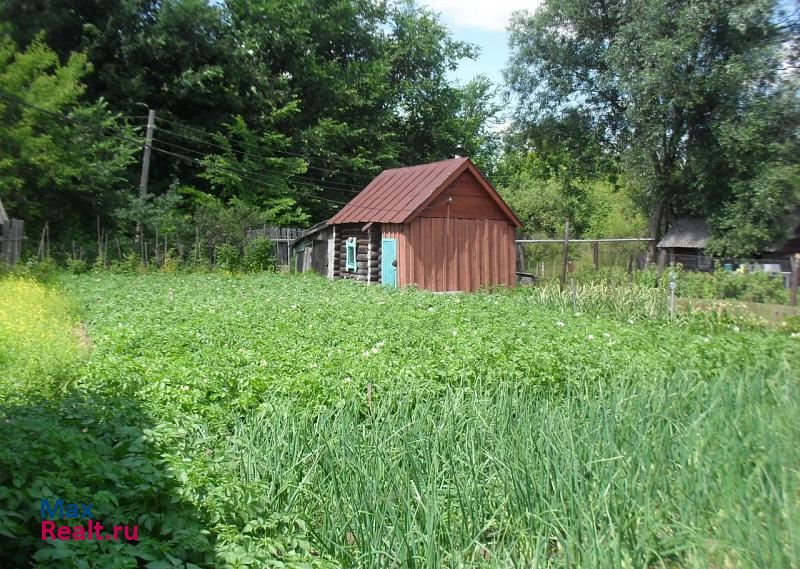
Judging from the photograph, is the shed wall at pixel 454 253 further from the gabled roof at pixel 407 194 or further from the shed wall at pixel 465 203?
the gabled roof at pixel 407 194

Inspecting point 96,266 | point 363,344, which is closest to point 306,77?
point 96,266

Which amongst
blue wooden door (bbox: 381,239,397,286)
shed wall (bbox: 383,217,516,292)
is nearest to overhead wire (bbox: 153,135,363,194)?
blue wooden door (bbox: 381,239,397,286)

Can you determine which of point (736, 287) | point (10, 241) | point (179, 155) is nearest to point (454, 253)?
point (736, 287)

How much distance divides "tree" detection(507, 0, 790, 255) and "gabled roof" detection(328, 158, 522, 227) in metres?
8.00

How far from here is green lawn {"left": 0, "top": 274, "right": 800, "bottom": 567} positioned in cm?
293

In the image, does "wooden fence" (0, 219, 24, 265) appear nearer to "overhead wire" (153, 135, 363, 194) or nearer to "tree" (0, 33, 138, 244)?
"tree" (0, 33, 138, 244)

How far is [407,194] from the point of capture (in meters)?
20.3

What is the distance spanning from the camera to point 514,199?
125ft

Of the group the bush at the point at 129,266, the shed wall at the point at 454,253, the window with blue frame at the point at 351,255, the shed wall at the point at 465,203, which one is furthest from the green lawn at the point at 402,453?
the window with blue frame at the point at 351,255

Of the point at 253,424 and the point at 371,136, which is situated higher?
the point at 371,136

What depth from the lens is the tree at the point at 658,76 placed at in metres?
21.7

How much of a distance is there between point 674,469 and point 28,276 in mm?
15701

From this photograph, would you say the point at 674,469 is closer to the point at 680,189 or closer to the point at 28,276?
the point at 28,276

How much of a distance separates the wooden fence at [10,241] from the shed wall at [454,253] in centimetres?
1091
